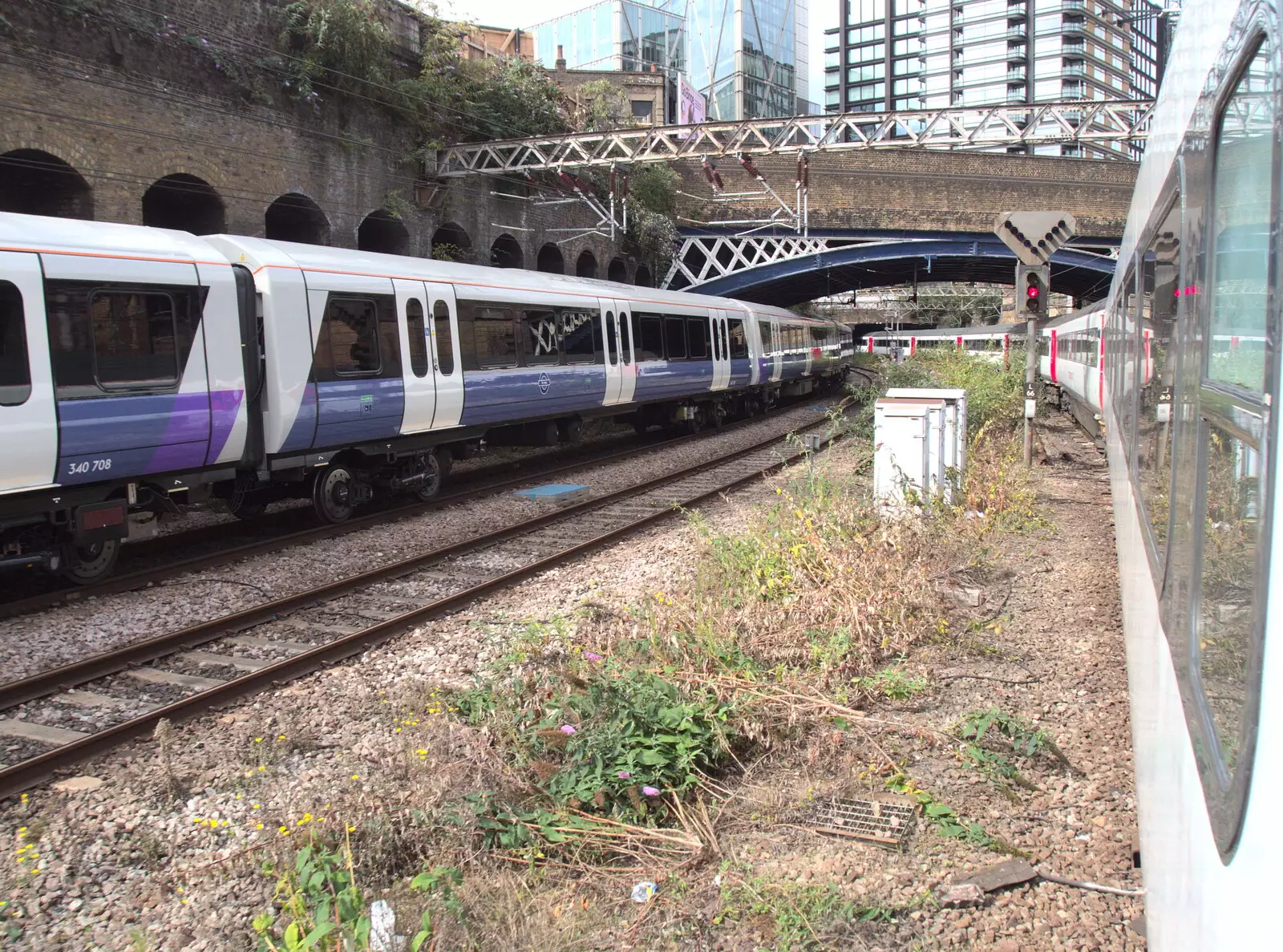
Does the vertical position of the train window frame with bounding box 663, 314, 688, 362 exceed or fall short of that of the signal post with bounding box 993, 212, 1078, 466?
it falls short

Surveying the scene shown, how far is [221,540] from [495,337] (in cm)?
416

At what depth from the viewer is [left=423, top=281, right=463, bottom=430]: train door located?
1090cm

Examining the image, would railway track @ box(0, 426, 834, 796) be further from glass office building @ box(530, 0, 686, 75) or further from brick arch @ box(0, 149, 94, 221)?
glass office building @ box(530, 0, 686, 75)

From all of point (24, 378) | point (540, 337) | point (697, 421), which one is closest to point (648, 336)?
point (697, 421)

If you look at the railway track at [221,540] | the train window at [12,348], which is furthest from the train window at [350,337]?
the train window at [12,348]

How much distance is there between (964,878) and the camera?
129 inches

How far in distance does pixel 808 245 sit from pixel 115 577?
27.5 meters

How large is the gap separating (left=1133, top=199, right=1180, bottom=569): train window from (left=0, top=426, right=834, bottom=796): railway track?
4.71m

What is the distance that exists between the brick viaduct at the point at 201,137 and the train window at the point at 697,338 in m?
6.28

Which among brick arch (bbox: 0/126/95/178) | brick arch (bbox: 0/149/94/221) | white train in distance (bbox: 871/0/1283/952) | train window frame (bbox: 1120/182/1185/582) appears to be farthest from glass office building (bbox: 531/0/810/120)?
white train in distance (bbox: 871/0/1283/952)

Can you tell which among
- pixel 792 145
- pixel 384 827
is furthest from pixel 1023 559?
pixel 792 145

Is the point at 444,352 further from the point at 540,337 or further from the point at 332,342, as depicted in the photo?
the point at 540,337

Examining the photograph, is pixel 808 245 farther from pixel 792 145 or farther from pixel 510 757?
pixel 510 757

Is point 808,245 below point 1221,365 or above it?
above
